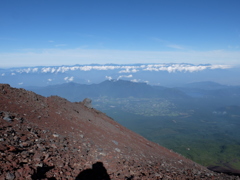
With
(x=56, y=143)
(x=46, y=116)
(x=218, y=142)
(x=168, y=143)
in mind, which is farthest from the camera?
(x=218, y=142)

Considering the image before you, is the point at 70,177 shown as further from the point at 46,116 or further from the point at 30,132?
the point at 46,116

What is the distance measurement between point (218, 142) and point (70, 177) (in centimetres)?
18557

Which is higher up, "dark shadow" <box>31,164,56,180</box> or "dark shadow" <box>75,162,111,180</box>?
"dark shadow" <box>31,164,56,180</box>

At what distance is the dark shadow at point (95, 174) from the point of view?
9076 mm

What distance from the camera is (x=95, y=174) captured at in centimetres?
964

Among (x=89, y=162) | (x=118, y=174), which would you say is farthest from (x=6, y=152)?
(x=118, y=174)

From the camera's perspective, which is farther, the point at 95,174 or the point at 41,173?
the point at 95,174

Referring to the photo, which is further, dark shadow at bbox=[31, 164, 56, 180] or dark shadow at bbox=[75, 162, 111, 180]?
dark shadow at bbox=[75, 162, 111, 180]

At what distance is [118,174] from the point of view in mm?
9828

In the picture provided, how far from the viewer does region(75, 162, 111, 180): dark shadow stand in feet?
29.8

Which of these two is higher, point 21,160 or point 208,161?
point 21,160

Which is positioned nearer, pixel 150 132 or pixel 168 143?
pixel 168 143

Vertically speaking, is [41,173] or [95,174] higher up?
[41,173]

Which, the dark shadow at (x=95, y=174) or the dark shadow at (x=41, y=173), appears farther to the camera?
the dark shadow at (x=95, y=174)
